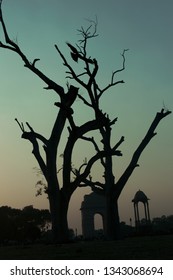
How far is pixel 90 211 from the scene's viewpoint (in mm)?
65875

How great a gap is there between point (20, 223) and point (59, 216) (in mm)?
41989

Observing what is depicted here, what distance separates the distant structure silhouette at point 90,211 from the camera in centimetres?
6556

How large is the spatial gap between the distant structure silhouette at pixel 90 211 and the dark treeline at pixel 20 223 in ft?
21.7

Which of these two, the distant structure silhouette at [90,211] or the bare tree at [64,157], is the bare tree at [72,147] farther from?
the distant structure silhouette at [90,211]

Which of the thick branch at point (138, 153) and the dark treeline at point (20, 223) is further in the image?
the dark treeline at point (20, 223)

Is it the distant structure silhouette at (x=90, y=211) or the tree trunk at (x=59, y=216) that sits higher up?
the distant structure silhouette at (x=90, y=211)

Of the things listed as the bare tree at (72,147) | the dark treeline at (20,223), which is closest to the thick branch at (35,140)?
the bare tree at (72,147)

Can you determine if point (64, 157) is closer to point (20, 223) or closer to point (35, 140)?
point (35, 140)

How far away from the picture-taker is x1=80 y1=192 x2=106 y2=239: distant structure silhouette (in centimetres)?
6556

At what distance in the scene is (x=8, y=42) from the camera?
1903 centimetres

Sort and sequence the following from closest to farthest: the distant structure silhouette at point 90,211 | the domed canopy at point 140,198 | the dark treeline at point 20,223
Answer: the domed canopy at point 140,198
the dark treeline at point 20,223
the distant structure silhouette at point 90,211

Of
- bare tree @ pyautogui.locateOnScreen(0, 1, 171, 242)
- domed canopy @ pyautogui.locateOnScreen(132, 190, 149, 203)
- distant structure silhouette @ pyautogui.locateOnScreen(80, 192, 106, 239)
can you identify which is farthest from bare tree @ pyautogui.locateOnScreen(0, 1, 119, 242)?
distant structure silhouette @ pyautogui.locateOnScreen(80, 192, 106, 239)
